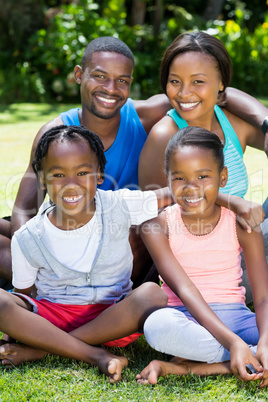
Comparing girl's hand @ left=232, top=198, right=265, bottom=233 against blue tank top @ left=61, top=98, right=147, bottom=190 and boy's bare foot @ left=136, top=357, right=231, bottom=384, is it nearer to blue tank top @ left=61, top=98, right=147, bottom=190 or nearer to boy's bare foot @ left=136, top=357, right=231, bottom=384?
boy's bare foot @ left=136, top=357, right=231, bottom=384

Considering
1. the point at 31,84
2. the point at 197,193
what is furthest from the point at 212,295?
the point at 31,84

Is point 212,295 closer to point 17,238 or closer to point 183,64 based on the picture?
point 17,238

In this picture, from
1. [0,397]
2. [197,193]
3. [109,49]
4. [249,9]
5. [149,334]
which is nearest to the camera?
[0,397]

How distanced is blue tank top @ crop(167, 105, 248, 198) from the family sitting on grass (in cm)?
17

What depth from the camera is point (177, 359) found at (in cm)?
217

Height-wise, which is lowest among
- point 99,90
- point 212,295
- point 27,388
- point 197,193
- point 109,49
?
point 27,388

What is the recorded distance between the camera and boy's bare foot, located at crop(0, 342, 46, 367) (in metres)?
2.19

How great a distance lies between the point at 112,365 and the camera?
81.0 inches

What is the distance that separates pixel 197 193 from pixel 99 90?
97cm

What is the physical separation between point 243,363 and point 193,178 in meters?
0.78

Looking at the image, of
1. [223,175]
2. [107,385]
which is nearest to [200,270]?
[223,175]

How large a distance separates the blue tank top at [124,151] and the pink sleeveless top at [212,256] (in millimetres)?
642

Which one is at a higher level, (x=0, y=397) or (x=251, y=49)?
(x=251, y=49)

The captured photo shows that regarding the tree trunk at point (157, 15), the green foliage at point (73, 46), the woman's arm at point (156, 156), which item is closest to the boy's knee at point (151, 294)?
the woman's arm at point (156, 156)
